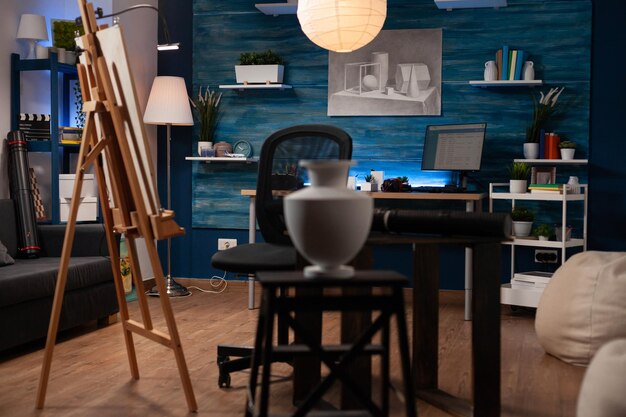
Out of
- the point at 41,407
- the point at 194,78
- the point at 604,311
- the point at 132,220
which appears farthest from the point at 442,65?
the point at 41,407

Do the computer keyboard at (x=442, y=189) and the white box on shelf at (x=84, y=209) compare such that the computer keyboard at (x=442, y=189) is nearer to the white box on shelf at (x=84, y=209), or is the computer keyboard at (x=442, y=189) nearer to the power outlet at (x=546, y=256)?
the power outlet at (x=546, y=256)

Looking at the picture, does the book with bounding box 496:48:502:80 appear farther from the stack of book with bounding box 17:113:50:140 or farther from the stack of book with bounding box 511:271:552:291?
the stack of book with bounding box 17:113:50:140

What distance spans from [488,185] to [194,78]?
2361 millimetres

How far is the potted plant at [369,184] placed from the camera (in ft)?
18.3

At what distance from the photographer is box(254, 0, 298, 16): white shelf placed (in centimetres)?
590

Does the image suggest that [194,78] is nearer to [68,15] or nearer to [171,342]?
[68,15]

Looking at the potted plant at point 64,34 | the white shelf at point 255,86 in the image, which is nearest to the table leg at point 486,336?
the potted plant at point 64,34

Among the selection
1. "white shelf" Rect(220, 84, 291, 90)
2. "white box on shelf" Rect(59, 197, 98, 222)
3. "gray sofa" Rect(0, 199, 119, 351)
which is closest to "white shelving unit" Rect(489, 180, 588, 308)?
"white shelf" Rect(220, 84, 291, 90)

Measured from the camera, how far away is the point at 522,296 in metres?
5.29

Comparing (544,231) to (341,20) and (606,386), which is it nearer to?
(341,20)

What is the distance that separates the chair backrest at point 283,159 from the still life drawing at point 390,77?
2339mm

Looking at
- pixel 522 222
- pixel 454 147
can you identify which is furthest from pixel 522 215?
pixel 454 147

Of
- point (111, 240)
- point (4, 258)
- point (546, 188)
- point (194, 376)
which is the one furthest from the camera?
point (546, 188)

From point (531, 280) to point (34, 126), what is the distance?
10.5 feet
